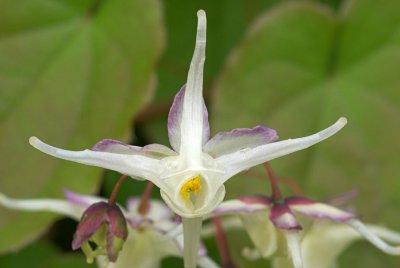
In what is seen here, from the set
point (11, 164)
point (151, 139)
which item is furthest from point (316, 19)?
point (11, 164)

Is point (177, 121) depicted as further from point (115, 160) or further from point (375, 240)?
point (375, 240)

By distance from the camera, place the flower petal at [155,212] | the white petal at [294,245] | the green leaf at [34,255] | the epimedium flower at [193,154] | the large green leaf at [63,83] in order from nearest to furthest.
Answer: the epimedium flower at [193,154]
the white petal at [294,245]
the flower petal at [155,212]
the large green leaf at [63,83]
the green leaf at [34,255]

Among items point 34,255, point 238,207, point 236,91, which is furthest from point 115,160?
point 34,255

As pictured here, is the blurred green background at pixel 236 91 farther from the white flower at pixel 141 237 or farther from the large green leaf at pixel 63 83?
the white flower at pixel 141 237

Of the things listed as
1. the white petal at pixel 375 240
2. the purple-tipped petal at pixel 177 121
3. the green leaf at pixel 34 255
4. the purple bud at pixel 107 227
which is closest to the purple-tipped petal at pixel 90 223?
the purple bud at pixel 107 227

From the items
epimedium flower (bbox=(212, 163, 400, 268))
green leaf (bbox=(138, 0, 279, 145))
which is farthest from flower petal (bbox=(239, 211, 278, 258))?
green leaf (bbox=(138, 0, 279, 145))

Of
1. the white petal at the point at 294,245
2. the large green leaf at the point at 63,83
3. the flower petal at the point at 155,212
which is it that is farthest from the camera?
the large green leaf at the point at 63,83

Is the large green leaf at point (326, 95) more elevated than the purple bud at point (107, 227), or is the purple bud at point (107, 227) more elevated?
the large green leaf at point (326, 95)
